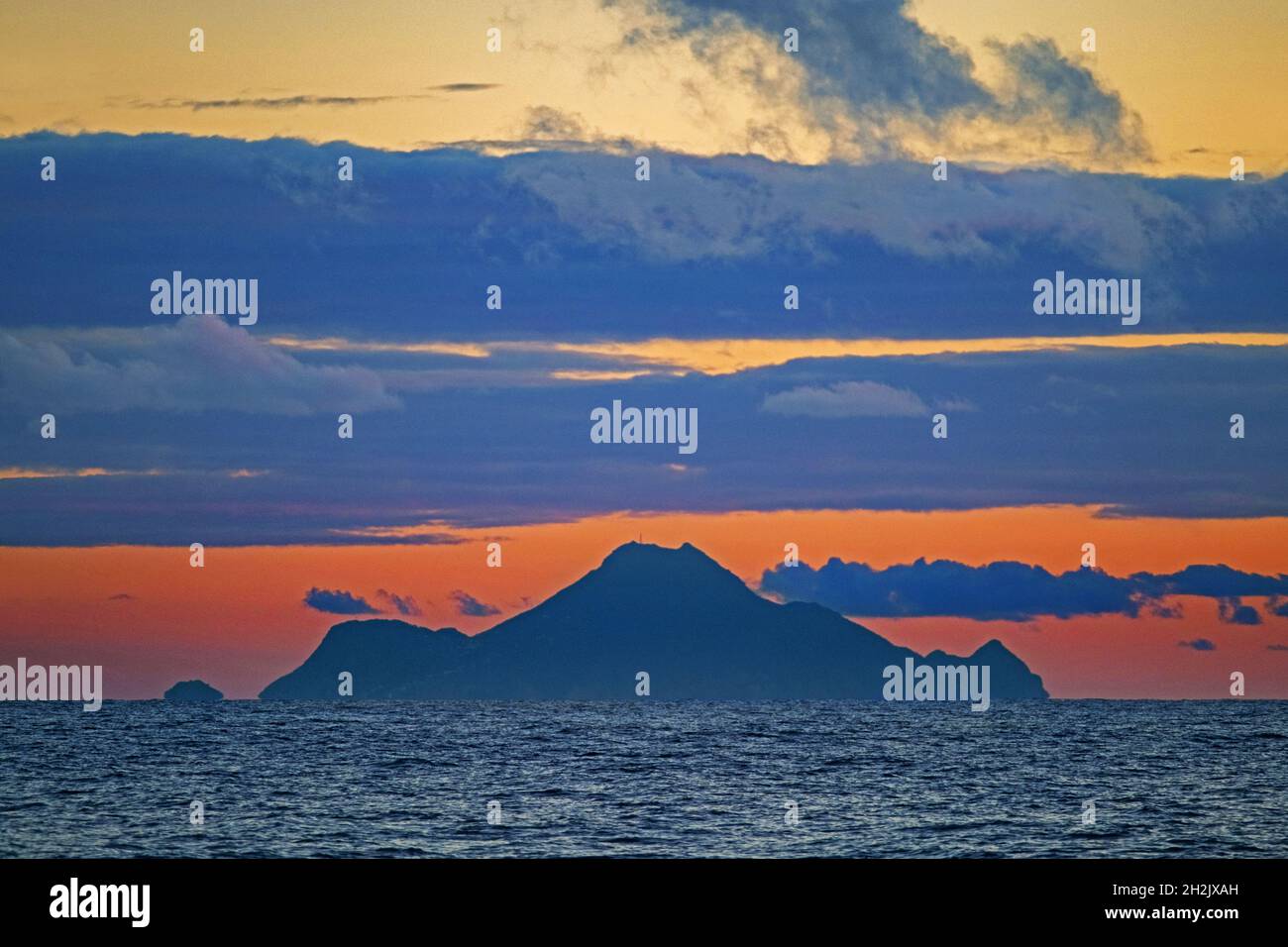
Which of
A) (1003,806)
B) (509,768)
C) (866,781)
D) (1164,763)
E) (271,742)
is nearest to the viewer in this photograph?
(1003,806)

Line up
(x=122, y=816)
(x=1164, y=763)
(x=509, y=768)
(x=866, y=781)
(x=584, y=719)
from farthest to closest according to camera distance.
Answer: (x=584, y=719)
(x=1164, y=763)
(x=509, y=768)
(x=866, y=781)
(x=122, y=816)

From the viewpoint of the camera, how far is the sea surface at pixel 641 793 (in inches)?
2212

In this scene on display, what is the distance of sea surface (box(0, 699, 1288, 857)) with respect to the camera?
56.2 meters

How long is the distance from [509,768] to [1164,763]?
44.9m

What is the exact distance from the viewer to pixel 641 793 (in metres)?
75.4

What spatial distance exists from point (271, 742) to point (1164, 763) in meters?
69.5
